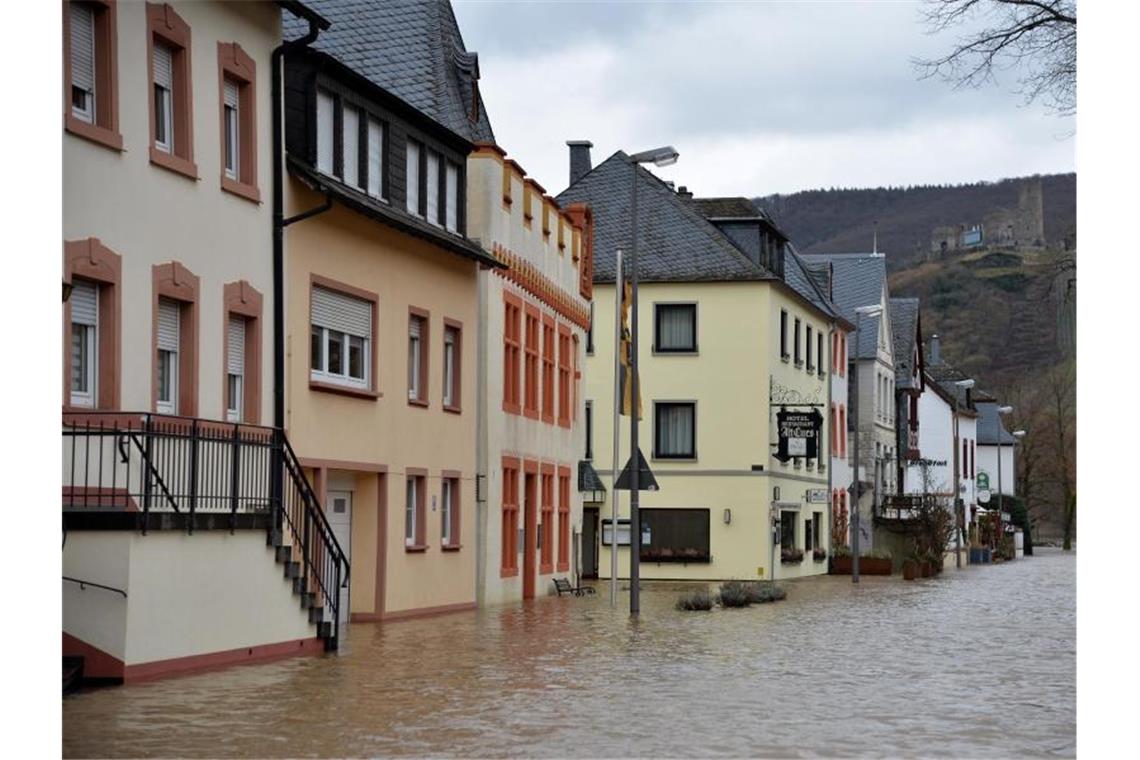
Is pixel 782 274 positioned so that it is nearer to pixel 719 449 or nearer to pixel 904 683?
pixel 719 449

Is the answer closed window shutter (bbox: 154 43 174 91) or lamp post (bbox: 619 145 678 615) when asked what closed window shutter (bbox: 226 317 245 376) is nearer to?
closed window shutter (bbox: 154 43 174 91)

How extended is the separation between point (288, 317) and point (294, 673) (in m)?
8.80

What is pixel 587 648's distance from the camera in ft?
86.7

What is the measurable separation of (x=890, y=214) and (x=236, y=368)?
115595 millimetres

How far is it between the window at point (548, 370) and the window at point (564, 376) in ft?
4.13

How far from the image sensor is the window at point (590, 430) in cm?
6169

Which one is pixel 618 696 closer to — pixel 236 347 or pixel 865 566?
pixel 236 347

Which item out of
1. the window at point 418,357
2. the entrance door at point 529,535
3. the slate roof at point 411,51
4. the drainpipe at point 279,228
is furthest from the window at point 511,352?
the drainpipe at point 279,228

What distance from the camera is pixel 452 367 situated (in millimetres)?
37625

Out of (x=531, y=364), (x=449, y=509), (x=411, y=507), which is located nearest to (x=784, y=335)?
(x=531, y=364)

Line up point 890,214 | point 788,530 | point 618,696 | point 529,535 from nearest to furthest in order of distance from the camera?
point 618,696
point 529,535
point 788,530
point 890,214

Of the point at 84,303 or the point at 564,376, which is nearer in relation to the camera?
the point at 84,303

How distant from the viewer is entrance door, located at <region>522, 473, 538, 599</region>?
43.4 m

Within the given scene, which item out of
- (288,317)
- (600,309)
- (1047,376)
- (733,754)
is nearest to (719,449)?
(600,309)
